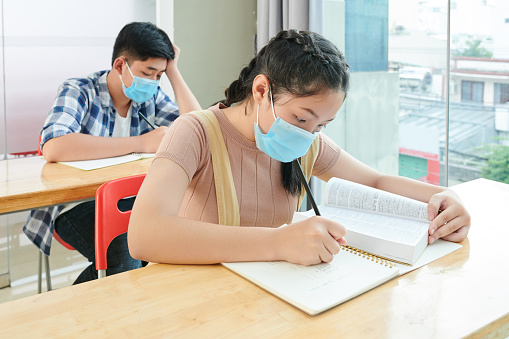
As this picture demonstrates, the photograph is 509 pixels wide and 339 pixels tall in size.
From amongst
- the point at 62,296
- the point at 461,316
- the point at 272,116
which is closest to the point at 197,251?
the point at 62,296

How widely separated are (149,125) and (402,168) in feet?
4.56

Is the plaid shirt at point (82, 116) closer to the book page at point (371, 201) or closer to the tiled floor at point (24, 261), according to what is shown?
the tiled floor at point (24, 261)

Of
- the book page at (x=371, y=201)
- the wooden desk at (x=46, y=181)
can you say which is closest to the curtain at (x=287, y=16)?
the wooden desk at (x=46, y=181)

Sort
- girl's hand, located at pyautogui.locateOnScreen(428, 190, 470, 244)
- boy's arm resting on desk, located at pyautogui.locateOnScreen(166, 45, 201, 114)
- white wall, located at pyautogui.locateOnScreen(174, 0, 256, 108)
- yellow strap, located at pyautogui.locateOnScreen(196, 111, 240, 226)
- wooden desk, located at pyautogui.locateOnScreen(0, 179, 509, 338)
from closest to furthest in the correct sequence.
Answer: wooden desk, located at pyautogui.locateOnScreen(0, 179, 509, 338), girl's hand, located at pyautogui.locateOnScreen(428, 190, 470, 244), yellow strap, located at pyautogui.locateOnScreen(196, 111, 240, 226), boy's arm resting on desk, located at pyautogui.locateOnScreen(166, 45, 201, 114), white wall, located at pyautogui.locateOnScreen(174, 0, 256, 108)

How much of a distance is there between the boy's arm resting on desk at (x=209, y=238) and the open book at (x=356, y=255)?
26 millimetres

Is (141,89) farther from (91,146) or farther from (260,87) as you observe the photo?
(260,87)

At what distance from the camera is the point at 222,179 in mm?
1302

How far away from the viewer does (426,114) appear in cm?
269

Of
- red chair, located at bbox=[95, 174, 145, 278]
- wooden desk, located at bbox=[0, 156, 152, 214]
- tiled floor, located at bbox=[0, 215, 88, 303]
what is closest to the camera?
red chair, located at bbox=[95, 174, 145, 278]

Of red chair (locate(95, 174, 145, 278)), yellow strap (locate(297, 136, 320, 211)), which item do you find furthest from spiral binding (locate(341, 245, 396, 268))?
red chair (locate(95, 174, 145, 278))

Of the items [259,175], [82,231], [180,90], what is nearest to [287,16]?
[180,90]

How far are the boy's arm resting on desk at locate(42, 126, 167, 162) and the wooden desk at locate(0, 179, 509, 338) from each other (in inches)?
45.9

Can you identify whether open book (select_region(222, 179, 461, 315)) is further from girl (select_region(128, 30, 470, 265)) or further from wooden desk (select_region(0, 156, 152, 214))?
wooden desk (select_region(0, 156, 152, 214))

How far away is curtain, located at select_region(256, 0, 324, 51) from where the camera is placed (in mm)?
2879
